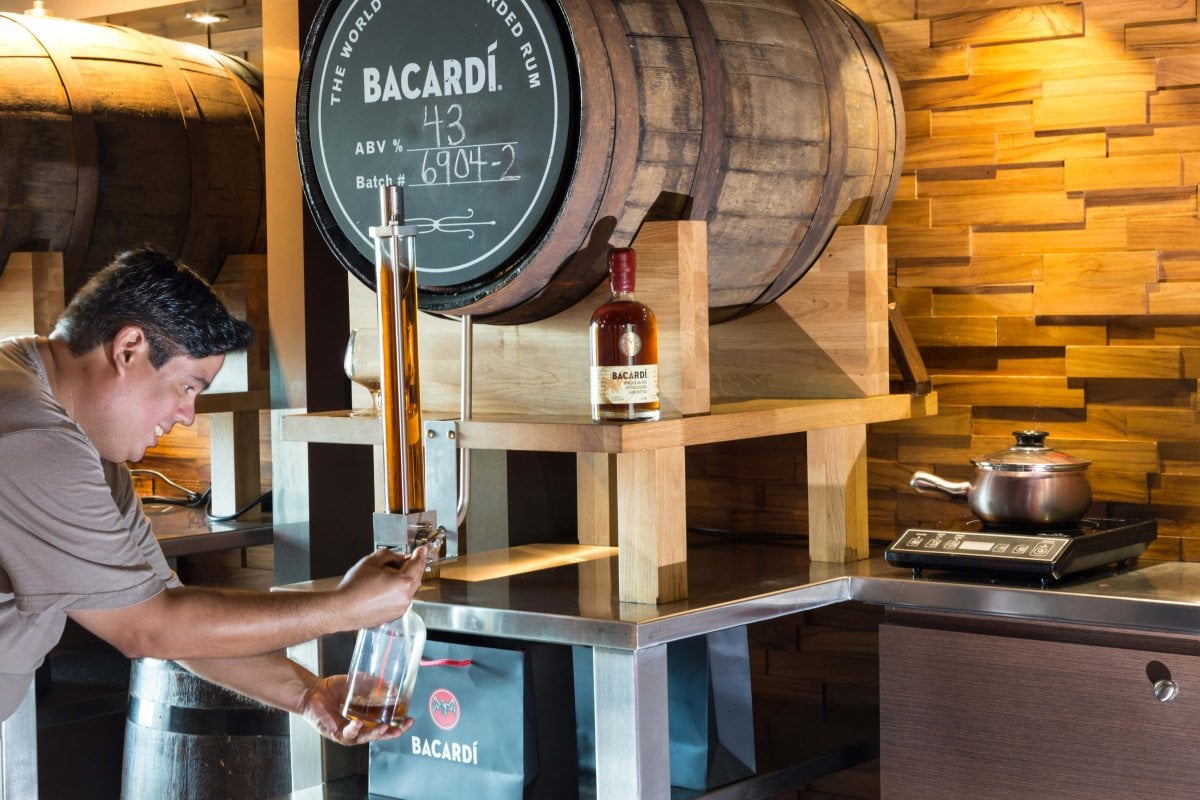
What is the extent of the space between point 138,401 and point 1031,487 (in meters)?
1.46

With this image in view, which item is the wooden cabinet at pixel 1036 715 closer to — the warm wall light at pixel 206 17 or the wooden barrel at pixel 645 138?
Answer: the wooden barrel at pixel 645 138

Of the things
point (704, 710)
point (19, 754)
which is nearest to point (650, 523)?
point (704, 710)

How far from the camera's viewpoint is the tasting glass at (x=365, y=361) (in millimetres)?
2520

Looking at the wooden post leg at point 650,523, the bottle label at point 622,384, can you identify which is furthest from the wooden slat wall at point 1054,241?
the bottle label at point 622,384

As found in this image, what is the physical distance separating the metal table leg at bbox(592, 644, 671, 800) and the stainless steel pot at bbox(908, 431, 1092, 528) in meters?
0.73

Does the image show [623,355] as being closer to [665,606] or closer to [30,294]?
[665,606]

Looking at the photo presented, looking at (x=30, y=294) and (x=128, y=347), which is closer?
(x=128, y=347)

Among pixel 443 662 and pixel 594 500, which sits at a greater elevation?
pixel 594 500

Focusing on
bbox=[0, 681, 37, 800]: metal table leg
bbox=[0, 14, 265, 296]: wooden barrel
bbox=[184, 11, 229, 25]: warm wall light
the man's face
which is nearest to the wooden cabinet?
the man's face

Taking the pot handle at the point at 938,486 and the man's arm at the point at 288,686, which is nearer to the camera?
the man's arm at the point at 288,686

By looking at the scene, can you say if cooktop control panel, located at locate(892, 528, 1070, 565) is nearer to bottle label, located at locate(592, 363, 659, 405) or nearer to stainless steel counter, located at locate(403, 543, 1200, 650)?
stainless steel counter, located at locate(403, 543, 1200, 650)

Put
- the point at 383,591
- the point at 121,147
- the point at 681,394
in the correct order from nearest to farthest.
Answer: the point at 383,591
the point at 681,394
the point at 121,147

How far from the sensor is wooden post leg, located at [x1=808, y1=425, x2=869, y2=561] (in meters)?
2.73

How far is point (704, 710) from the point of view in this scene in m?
2.48
